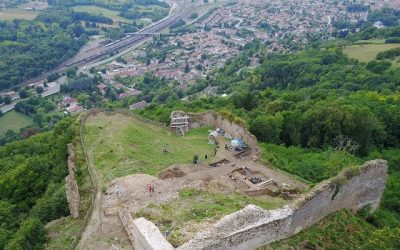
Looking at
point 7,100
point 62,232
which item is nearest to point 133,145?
point 62,232

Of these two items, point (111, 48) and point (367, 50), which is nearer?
point (367, 50)

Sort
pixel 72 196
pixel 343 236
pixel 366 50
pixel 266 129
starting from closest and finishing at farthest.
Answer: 1. pixel 343 236
2. pixel 72 196
3. pixel 266 129
4. pixel 366 50

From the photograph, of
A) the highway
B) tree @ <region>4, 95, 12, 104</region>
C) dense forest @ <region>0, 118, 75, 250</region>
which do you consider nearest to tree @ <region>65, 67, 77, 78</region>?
the highway

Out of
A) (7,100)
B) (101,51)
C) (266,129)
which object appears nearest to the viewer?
(266,129)

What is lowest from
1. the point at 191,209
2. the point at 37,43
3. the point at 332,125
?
the point at 37,43

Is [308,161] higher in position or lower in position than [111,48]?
higher

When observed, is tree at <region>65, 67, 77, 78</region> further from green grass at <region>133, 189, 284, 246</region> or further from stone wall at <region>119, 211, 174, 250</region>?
stone wall at <region>119, 211, 174, 250</region>

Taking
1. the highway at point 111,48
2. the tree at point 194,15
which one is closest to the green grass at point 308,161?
the highway at point 111,48

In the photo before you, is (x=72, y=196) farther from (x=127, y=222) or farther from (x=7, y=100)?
(x=7, y=100)
